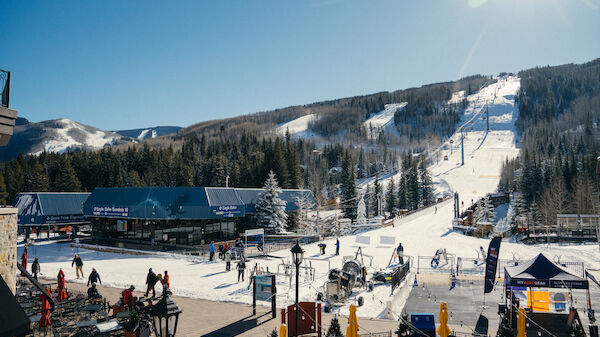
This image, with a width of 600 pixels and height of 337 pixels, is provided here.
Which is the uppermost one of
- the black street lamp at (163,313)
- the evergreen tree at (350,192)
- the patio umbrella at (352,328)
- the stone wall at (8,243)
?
the stone wall at (8,243)

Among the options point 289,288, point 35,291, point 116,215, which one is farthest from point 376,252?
point 116,215

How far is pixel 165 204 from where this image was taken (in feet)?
108

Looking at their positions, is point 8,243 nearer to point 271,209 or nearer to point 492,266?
point 492,266

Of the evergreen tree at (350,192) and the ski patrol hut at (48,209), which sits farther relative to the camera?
the evergreen tree at (350,192)

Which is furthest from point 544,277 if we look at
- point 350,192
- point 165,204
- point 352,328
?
point 350,192

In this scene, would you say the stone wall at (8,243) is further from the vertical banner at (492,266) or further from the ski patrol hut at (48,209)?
the ski patrol hut at (48,209)

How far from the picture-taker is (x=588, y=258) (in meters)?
25.1

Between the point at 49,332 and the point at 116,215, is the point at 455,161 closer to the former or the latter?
the point at 116,215

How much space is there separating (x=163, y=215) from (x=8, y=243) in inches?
1023

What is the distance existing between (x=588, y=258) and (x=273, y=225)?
88.6 feet

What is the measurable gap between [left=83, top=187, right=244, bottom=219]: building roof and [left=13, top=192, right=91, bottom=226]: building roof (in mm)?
4767

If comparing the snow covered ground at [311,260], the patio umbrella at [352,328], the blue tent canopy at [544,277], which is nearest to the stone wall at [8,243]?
the patio umbrella at [352,328]

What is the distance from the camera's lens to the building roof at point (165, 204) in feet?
108

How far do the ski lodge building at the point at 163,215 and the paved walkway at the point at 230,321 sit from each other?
1792 centimetres
